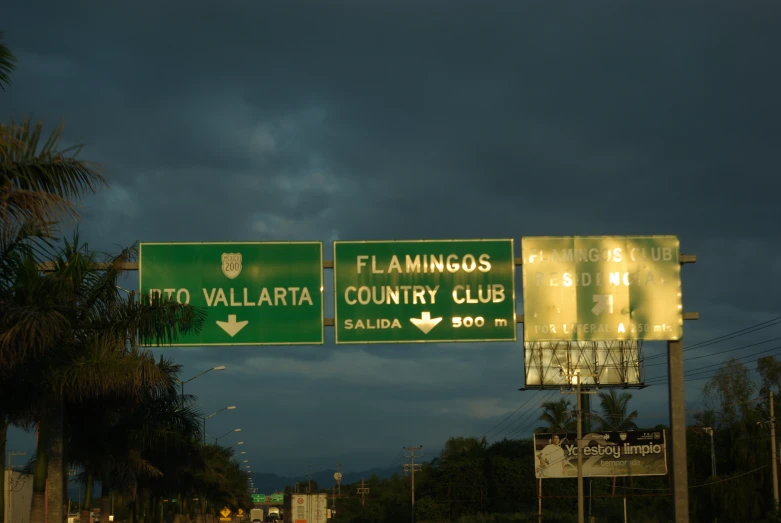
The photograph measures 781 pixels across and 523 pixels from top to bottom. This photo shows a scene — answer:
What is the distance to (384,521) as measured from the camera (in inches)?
4599

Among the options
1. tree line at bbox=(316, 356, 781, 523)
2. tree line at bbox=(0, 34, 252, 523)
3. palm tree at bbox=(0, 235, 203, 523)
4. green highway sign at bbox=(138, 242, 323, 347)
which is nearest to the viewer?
tree line at bbox=(0, 34, 252, 523)

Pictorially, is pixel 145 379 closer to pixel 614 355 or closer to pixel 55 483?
pixel 55 483

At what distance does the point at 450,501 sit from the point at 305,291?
76.6 metres

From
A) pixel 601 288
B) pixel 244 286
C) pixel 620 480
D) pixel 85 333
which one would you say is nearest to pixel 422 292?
pixel 244 286

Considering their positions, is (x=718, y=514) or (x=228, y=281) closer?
(x=228, y=281)

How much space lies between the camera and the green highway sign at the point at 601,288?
20422 millimetres

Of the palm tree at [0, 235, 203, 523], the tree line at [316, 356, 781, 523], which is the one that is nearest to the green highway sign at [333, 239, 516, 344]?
the palm tree at [0, 235, 203, 523]

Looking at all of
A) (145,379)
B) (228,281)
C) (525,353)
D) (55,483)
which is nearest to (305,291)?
(228,281)

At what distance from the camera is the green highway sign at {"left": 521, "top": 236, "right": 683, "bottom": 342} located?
2042cm

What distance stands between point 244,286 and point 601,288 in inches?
297

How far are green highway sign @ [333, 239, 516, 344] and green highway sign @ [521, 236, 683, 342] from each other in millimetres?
639

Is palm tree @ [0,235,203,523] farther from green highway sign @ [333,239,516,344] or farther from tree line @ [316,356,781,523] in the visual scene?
tree line @ [316,356,781,523]

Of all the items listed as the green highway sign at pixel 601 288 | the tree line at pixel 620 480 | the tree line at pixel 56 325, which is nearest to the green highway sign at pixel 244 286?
the tree line at pixel 56 325

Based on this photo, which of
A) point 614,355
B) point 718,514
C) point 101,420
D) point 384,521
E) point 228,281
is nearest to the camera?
point 228,281
